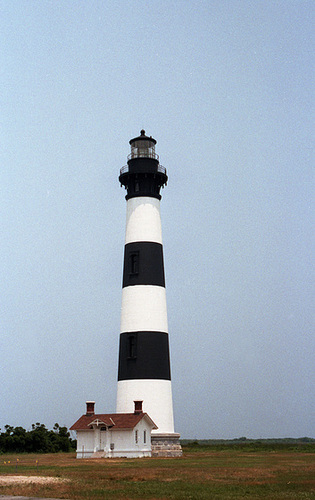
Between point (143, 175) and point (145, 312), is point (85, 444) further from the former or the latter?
point (143, 175)

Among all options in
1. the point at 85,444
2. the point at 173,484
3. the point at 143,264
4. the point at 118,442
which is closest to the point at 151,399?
the point at 118,442

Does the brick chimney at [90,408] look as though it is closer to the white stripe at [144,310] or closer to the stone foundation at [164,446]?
the stone foundation at [164,446]

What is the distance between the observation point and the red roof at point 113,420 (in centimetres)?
4028

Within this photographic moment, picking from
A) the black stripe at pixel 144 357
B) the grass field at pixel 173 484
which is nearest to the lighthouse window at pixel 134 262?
the black stripe at pixel 144 357

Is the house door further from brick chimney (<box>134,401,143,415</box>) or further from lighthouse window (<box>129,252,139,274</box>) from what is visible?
lighthouse window (<box>129,252,139,274</box>)

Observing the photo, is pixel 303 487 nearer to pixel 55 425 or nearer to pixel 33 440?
pixel 33 440

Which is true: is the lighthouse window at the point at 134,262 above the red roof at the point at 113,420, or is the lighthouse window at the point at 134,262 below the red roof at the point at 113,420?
above

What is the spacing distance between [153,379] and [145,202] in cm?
1420

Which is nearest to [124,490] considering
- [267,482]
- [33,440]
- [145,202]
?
[267,482]

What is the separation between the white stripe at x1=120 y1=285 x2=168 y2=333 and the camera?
43.8m

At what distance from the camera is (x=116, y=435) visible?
40.8 m

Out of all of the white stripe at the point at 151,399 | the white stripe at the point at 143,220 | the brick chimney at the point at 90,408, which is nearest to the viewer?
the white stripe at the point at 151,399

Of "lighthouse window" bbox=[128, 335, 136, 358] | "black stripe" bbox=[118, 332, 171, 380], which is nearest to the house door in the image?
"black stripe" bbox=[118, 332, 171, 380]

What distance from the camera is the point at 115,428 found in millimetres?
40469
